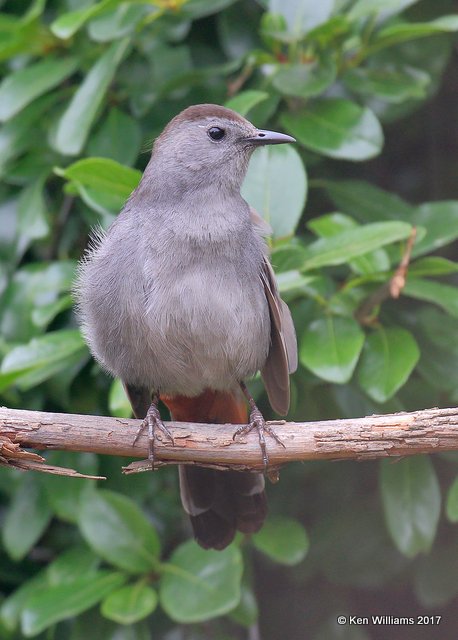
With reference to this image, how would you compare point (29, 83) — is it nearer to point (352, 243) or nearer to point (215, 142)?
point (215, 142)

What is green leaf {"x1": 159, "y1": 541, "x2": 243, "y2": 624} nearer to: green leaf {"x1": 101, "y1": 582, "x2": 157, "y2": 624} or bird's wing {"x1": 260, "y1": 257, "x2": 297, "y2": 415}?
green leaf {"x1": 101, "y1": 582, "x2": 157, "y2": 624}

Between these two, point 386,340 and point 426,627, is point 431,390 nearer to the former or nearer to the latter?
point 386,340

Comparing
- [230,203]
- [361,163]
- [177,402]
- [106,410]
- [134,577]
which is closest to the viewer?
[230,203]

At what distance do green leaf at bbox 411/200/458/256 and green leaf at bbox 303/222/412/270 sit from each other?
0.32 meters

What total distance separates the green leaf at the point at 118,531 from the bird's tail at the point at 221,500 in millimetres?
344

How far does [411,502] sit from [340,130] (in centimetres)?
151

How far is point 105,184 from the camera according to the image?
134 inches

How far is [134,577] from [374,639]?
1.18 m

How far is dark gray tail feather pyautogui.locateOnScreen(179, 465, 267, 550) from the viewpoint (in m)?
3.25

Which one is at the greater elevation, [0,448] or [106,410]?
[0,448]

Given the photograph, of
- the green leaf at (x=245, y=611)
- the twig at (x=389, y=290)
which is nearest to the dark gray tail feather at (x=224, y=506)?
the green leaf at (x=245, y=611)

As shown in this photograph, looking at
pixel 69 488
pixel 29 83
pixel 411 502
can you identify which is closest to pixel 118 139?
pixel 29 83

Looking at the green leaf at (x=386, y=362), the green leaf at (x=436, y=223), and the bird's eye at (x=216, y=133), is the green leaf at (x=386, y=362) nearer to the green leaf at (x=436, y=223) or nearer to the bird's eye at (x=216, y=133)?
the green leaf at (x=436, y=223)

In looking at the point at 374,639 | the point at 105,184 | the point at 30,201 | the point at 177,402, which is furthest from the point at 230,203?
the point at 374,639
